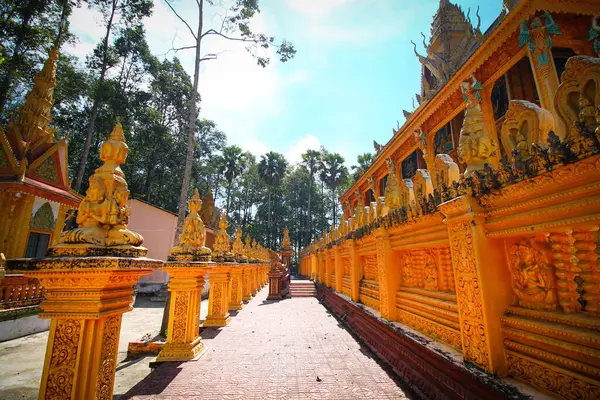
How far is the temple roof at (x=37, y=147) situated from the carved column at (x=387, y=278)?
505 inches

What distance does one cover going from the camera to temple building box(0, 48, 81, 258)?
9953mm

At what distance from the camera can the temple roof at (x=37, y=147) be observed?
997 centimetres

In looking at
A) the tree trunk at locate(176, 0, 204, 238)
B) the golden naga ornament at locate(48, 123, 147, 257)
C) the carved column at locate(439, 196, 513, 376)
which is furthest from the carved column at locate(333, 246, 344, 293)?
the golden naga ornament at locate(48, 123, 147, 257)

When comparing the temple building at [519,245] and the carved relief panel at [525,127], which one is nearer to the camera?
the temple building at [519,245]

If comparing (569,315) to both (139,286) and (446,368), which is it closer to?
(446,368)

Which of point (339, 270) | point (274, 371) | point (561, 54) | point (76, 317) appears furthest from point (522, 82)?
point (76, 317)

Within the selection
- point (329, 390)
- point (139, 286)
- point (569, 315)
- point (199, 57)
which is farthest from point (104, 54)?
point (569, 315)

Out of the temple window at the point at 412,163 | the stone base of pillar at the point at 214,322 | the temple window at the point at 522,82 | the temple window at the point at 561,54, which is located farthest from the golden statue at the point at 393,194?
the temple window at the point at 412,163

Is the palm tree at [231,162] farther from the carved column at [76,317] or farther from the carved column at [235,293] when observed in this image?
the carved column at [76,317]

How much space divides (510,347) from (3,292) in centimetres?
1245

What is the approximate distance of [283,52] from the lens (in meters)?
11.1

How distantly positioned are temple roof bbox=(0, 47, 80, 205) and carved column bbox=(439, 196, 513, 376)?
13.9m

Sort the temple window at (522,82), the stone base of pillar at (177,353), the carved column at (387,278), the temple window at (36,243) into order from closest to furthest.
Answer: the stone base of pillar at (177,353)
the carved column at (387,278)
the temple window at (522,82)
the temple window at (36,243)

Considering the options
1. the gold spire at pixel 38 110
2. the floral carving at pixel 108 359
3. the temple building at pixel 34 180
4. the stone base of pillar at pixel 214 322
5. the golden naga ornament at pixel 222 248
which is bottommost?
the stone base of pillar at pixel 214 322
